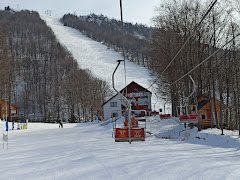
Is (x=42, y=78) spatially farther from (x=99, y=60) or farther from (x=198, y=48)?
(x=198, y=48)

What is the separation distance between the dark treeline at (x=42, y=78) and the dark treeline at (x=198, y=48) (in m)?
26.0

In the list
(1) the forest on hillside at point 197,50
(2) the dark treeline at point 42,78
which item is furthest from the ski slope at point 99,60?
(1) the forest on hillside at point 197,50

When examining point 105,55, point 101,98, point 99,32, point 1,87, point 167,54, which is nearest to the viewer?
point 167,54

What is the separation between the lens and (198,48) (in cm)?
2972

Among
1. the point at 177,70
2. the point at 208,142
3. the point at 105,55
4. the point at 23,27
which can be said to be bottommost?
the point at 208,142

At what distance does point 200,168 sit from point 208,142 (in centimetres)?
1285

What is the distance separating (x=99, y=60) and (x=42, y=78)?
1025 inches

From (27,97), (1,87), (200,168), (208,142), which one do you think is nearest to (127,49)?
(27,97)

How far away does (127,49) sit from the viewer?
17725 centimetres

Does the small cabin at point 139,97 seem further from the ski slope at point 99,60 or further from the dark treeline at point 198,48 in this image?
the ski slope at point 99,60

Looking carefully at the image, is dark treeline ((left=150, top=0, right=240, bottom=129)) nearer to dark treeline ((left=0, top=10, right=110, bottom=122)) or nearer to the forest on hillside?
the forest on hillside

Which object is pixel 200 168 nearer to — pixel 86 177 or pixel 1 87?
pixel 86 177

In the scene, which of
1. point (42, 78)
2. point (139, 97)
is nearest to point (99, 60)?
point (42, 78)

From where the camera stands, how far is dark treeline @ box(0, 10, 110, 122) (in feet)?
276
